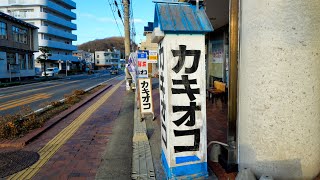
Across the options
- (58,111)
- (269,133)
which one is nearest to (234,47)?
(269,133)

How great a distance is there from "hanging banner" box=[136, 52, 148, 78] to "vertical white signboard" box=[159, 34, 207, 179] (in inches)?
261

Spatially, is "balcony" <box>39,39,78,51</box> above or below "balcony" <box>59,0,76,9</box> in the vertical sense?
below

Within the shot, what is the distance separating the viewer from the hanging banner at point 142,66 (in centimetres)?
1055

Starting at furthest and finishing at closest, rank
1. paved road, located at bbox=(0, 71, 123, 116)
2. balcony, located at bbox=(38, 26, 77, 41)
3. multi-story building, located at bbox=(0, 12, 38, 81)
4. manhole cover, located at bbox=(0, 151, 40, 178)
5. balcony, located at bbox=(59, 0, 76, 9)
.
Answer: balcony, located at bbox=(59, 0, 76, 9) < balcony, located at bbox=(38, 26, 77, 41) < multi-story building, located at bbox=(0, 12, 38, 81) < paved road, located at bbox=(0, 71, 123, 116) < manhole cover, located at bbox=(0, 151, 40, 178)

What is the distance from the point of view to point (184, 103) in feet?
12.6

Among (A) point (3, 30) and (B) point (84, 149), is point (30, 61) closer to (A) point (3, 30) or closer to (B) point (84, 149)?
(A) point (3, 30)

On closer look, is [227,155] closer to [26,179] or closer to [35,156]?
[26,179]

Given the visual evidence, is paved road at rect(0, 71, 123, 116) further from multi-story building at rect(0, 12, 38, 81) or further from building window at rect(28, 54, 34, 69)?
building window at rect(28, 54, 34, 69)

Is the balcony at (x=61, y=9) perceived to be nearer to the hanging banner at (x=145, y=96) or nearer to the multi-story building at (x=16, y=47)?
the multi-story building at (x=16, y=47)

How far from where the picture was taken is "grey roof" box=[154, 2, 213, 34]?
3676mm

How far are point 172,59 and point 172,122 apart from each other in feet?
2.88

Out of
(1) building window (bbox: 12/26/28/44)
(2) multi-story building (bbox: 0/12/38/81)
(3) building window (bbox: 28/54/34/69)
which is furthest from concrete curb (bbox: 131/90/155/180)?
(3) building window (bbox: 28/54/34/69)

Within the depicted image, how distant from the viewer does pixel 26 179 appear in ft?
15.1

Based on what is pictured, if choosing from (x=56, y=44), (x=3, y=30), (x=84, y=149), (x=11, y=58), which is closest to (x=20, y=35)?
(x=11, y=58)
